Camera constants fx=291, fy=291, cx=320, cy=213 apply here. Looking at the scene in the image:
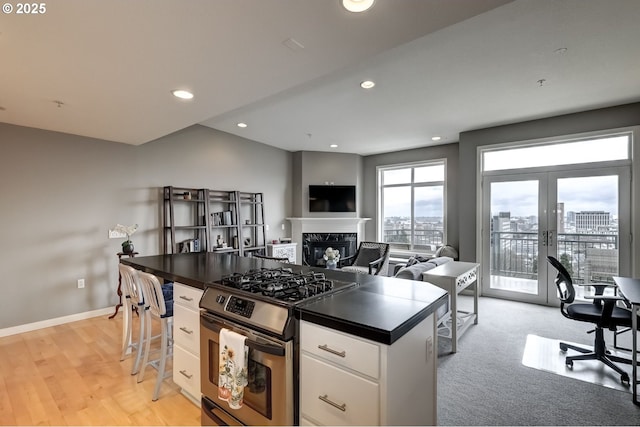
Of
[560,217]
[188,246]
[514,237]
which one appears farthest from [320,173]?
[560,217]

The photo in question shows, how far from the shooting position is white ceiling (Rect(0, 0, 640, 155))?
1627 mm

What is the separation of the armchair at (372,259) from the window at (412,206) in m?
1.45

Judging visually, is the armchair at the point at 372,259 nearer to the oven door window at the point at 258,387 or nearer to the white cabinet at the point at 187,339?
the white cabinet at the point at 187,339

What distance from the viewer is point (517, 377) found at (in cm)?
254

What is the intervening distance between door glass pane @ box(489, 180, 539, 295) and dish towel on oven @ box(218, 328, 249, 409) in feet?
16.2

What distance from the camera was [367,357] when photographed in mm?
1190

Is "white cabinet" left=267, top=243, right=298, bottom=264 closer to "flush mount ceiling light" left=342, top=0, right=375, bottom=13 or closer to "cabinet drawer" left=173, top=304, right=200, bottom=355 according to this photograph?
"cabinet drawer" left=173, top=304, right=200, bottom=355

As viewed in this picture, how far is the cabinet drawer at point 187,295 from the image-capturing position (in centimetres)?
202

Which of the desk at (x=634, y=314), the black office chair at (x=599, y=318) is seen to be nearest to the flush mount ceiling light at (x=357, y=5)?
the desk at (x=634, y=314)

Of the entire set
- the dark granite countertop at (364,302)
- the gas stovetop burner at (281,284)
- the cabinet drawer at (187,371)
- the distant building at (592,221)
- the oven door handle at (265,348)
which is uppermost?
the distant building at (592,221)

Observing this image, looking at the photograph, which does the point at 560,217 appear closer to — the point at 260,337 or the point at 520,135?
the point at 520,135

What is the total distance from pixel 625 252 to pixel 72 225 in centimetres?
761

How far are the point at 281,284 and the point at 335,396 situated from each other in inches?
27.3

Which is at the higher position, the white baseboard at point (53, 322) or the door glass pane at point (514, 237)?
the door glass pane at point (514, 237)
